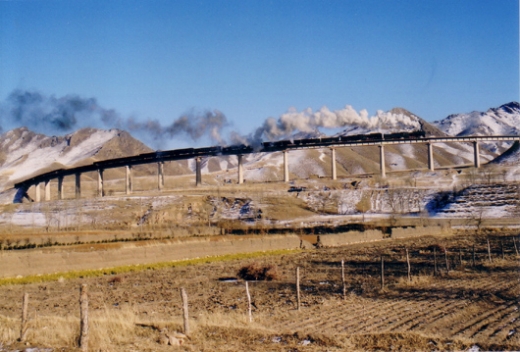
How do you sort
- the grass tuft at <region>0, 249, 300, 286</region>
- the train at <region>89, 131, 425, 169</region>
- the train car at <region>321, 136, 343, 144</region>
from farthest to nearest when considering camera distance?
1. the train car at <region>321, 136, 343, 144</region>
2. the train at <region>89, 131, 425, 169</region>
3. the grass tuft at <region>0, 249, 300, 286</region>

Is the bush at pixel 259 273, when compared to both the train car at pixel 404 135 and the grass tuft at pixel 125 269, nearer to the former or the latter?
the grass tuft at pixel 125 269

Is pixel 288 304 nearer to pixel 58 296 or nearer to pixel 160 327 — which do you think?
pixel 160 327

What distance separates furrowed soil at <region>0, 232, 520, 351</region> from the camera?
13.3m

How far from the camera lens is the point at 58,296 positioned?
2464 cm

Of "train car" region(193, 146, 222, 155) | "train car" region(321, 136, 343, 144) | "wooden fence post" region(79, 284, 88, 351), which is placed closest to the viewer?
"wooden fence post" region(79, 284, 88, 351)

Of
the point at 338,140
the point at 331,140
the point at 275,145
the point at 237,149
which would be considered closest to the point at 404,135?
the point at 338,140

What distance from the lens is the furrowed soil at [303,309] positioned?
1330 cm

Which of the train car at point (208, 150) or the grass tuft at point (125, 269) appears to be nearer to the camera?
the grass tuft at point (125, 269)

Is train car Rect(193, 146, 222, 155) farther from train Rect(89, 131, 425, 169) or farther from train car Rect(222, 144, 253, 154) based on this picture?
train car Rect(222, 144, 253, 154)

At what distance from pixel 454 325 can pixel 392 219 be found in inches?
2347

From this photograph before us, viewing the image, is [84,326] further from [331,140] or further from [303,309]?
[331,140]

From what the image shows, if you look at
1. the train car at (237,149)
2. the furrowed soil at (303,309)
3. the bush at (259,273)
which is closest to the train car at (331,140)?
the train car at (237,149)

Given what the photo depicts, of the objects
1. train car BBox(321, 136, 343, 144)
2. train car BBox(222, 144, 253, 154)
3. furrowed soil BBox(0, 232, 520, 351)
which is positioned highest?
train car BBox(321, 136, 343, 144)

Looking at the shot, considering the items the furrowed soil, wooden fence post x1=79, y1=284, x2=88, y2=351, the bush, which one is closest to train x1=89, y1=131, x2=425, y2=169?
the furrowed soil
